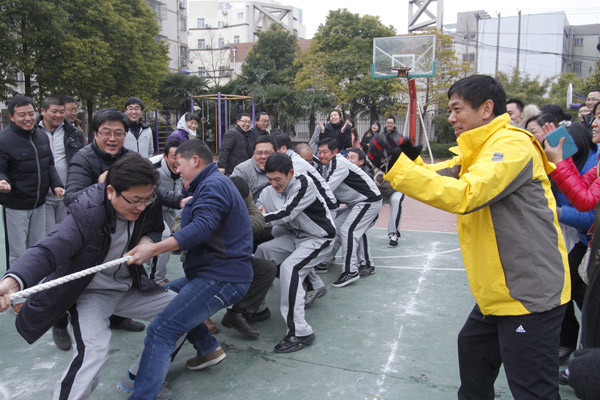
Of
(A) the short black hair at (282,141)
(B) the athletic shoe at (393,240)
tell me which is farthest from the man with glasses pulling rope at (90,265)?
(B) the athletic shoe at (393,240)

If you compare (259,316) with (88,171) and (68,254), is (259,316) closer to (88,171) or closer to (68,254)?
(88,171)

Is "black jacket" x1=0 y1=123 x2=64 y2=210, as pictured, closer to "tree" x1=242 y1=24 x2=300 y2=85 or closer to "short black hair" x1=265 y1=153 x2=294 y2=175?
"short black hair" x1=265 y1=153 x2=294 y2=175

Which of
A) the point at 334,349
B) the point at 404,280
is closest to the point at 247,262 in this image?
the point at 334,349

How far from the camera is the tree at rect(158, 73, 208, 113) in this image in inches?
1013

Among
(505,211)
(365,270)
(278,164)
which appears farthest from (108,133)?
(365,270)

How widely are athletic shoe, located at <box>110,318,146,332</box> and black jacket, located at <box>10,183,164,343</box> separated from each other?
4.74 feet

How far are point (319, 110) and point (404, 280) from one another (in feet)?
65.6

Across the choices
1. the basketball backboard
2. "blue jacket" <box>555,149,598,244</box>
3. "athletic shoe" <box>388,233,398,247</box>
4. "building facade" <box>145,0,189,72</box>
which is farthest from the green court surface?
"building facade" <box>145,0,189,72</box>

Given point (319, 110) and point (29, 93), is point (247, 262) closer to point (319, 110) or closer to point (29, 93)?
point (29, 93)

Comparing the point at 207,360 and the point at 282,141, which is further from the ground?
the point at 282,141

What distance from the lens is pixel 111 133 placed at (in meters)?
3.74

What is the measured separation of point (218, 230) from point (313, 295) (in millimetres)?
1897

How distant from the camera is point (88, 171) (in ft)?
12.3

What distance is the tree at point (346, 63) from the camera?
28.3 metres
